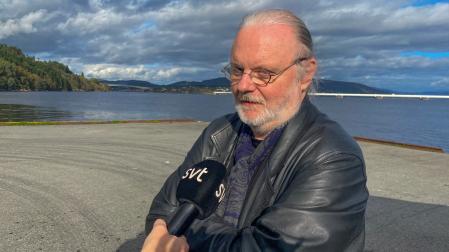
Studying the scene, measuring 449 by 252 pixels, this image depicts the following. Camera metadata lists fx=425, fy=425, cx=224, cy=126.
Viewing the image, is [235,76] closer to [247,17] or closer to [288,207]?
[247,17]

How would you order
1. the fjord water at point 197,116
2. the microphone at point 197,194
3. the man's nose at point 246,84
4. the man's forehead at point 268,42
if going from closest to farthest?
the microphone at point 197,194, the man's forehead at point 268,42, the man's nose at point 246,84, the fjord water at point 197,116

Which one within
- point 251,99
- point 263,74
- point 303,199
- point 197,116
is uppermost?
point 263,74

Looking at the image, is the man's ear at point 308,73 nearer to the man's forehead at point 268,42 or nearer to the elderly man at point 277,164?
the elderly man at point 277,164

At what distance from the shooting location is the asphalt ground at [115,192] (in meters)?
5.90

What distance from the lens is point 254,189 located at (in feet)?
7.72

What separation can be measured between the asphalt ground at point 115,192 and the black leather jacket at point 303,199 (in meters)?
3.68

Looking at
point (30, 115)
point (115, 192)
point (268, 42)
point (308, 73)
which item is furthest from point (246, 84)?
point (30, 115)

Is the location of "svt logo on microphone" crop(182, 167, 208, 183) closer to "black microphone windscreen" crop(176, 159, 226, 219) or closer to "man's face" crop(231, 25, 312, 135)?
"black microphone windscreen" crop(176, 159, 226, 219)

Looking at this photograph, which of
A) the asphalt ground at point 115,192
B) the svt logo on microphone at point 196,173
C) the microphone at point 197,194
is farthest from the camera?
the asphalt ground at point 115,192

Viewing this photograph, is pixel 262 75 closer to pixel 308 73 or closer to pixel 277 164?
pixel 308 73

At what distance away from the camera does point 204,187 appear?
2107 millimetres

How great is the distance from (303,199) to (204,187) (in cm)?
49

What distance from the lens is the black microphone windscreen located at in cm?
204

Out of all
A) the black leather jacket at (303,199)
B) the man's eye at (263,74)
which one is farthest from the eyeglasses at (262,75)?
the black leather jacket at (303,199)
